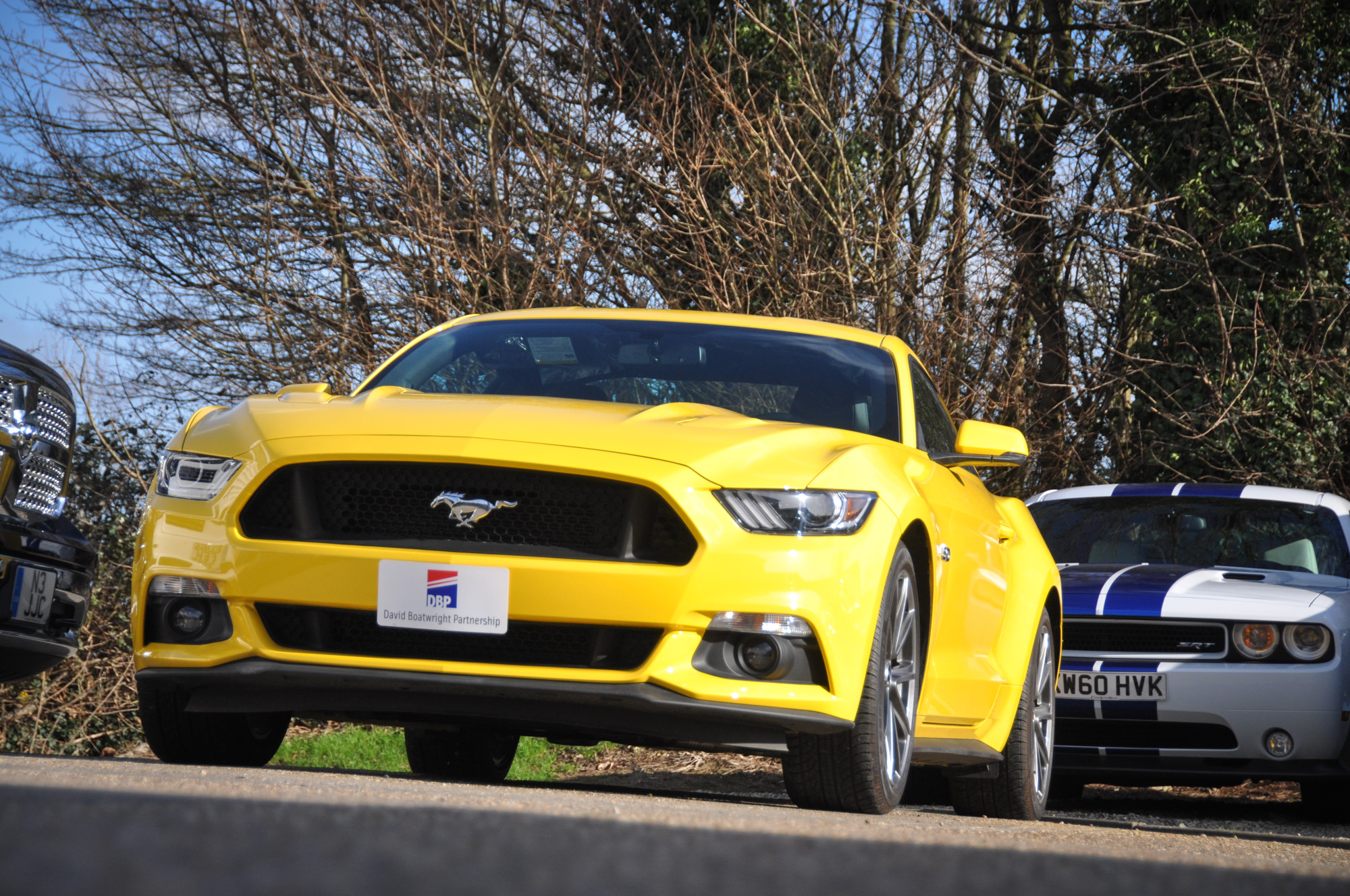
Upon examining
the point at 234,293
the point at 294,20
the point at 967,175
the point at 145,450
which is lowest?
the point at 145,450

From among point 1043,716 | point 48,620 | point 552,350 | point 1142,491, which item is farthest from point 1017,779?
point 48,620

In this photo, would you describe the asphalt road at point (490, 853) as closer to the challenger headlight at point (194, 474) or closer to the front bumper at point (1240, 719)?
the challenger headlight at point (194, 474)

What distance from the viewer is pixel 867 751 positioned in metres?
4.26

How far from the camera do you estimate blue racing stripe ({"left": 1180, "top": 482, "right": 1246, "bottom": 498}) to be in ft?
29.6

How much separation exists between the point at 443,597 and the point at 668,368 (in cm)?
169

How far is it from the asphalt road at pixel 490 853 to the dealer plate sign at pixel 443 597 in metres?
0.95

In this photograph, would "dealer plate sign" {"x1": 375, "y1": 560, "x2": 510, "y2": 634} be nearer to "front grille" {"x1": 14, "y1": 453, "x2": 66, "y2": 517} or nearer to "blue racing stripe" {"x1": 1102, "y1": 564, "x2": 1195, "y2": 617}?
"front grille" {"x1": 14, "y1": 453, "x2": 66, "y2": 517}

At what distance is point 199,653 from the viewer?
4344mm

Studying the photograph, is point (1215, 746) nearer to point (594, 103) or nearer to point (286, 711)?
point (286, 711)

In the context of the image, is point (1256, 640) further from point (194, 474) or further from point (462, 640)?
point (194, 474)

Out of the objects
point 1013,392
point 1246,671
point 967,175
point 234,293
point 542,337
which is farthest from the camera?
point 967,175

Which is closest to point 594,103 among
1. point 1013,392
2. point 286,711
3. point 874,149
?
point 874,149

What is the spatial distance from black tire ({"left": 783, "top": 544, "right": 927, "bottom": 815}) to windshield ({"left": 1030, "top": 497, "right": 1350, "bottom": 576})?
15.1 feet

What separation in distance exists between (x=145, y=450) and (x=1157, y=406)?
9527 millimetres
